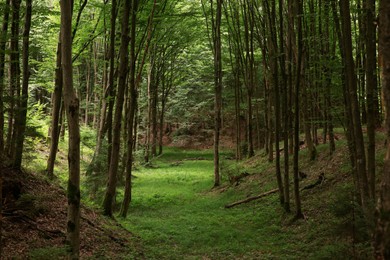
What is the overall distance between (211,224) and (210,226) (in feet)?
1.01

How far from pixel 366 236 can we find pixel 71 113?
5942 millimetres

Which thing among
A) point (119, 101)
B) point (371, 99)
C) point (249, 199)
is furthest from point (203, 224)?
point (371, 99)

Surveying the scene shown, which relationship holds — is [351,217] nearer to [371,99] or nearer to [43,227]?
[371,99]

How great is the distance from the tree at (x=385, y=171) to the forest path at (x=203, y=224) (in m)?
4.98

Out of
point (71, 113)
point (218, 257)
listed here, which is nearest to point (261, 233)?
point (218, 257)

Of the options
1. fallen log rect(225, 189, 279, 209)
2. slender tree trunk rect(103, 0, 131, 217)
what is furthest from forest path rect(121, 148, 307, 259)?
slender tree trunk rect(103, 0, 131, 217)

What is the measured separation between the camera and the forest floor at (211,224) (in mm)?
7266

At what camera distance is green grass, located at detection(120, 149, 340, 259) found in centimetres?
881

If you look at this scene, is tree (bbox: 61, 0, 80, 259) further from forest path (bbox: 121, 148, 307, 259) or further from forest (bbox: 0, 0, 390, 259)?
forest path (bbox: 121, 148, 307, 259)

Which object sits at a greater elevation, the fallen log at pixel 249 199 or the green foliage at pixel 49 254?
the green foliage at pixel 49 254

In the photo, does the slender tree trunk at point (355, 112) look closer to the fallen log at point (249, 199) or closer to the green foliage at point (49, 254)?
the green foliage at point (49, 254)

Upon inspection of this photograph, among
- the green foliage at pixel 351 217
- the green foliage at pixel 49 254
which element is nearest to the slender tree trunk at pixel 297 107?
the green foliage at pixel 351 217

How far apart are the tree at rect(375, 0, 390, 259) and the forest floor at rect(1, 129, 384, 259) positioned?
A: 298 cm

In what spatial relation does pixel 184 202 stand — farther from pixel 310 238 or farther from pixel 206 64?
pixel 206 64
